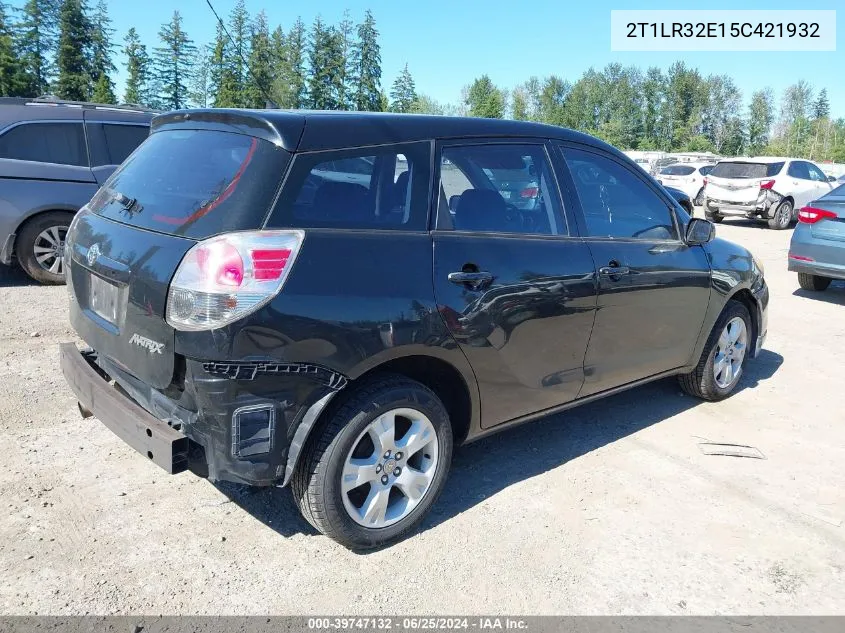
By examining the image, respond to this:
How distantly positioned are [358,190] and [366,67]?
56657 mm

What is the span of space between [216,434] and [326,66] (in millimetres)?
55497

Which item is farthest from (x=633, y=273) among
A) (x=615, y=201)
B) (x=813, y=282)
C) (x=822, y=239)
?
(x=813, y=282)

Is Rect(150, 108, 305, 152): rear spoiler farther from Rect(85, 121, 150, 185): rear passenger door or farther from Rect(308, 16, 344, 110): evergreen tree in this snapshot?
Rect(308, 16, 344, 110): evergreen tree

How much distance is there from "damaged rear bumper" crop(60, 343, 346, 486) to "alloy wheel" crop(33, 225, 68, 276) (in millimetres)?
5336

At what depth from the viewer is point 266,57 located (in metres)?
43.3

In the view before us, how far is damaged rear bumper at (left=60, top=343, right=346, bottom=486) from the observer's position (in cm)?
248

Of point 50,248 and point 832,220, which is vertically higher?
point 832,220

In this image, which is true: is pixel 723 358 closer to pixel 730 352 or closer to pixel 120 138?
pixel 730 352

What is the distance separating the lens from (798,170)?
1789 cm

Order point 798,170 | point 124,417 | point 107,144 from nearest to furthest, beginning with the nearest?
1. point 124,417
2. point 107,144
3. point 798,170

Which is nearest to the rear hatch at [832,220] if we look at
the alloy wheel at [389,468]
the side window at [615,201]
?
the side window at [615,201]

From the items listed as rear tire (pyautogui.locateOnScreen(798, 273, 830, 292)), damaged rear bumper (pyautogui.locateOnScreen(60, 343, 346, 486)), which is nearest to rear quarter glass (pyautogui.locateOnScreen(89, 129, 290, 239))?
damaged rear bumper (pyautogui.locateOnScreen(60, 343, 346, 486))

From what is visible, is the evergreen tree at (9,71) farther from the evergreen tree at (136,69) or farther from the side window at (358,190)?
the side window at (358,190)

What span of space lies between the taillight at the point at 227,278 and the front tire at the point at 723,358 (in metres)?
3.36
